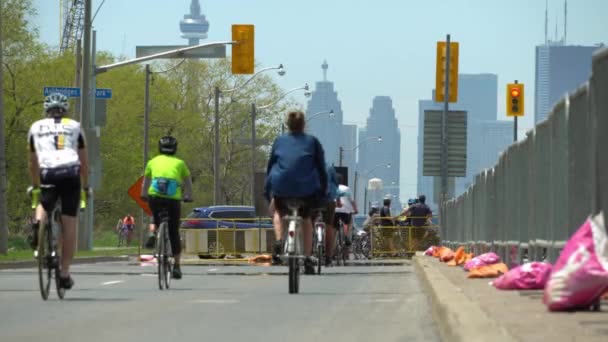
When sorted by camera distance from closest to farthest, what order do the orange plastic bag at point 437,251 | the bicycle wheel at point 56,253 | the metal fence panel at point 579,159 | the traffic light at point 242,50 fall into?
the metal fence panel at point 579,159, the bicycle wheel at point 56,253, the orange plastic bag at point 437,251, the traffic light at point 242,50

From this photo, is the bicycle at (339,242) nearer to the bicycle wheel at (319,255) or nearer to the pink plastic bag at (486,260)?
the bicycle wheel at (319,255)

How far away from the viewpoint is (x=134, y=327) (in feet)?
39.4

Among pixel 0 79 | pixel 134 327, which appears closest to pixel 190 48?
pixel 0 79

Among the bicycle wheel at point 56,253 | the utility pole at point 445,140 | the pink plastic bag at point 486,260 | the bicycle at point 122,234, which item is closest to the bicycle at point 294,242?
the bicycle wheel at point 56,253

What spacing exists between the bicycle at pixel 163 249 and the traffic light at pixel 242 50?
1924 centimetres

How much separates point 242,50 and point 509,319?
27.9m

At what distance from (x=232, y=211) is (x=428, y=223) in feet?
34.9

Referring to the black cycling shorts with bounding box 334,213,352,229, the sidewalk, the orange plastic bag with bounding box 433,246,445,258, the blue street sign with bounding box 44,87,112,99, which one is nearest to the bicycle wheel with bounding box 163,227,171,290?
the sidewalk

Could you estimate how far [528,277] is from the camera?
14.5m

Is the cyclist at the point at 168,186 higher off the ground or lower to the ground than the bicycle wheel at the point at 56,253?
higher

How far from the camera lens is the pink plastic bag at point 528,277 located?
561 inches

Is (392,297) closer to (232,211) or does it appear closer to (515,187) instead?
(515,187)

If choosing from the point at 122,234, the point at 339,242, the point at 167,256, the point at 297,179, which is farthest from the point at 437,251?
the point at 122,234

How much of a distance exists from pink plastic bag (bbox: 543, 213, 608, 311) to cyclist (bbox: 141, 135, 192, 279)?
798 cm
